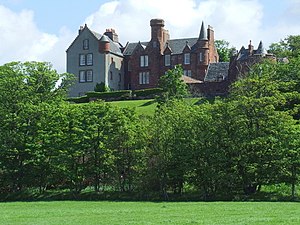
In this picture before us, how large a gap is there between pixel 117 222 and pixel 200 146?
733 inches

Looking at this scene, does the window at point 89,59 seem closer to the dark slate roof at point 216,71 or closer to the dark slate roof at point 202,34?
the dark slate roof at point 202,34

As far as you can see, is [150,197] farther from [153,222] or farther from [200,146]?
[153,222]

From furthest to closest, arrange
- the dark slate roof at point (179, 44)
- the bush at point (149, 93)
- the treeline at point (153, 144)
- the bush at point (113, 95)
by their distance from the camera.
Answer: the dark slate roof at point (179, 44) → the bush at point (113, 95) → the bush at point (149, 93) → the treeline at point (153, 144)

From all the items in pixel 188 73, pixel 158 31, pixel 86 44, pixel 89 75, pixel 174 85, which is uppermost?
pixel 158 31

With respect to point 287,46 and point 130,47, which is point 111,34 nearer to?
point 130,47

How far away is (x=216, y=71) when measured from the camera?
89.1m

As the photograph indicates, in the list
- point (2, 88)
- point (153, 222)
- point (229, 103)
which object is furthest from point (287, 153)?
point (2, 88)

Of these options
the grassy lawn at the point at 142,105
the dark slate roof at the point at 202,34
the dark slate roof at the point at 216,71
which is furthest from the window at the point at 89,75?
the grassy lawn at the point at 142,105

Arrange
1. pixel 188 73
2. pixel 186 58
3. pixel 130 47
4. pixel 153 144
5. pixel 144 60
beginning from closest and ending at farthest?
pixel 153 144 → pixel 188 73 → pixel 186 58 → pixel 144 60 → pixel 130 47

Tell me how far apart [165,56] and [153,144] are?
183ft

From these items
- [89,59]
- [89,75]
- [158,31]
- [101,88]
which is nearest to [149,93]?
[101,88]

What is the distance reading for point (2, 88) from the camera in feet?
149

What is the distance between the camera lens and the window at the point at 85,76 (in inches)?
3752

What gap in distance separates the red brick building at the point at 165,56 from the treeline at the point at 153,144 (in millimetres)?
46551
